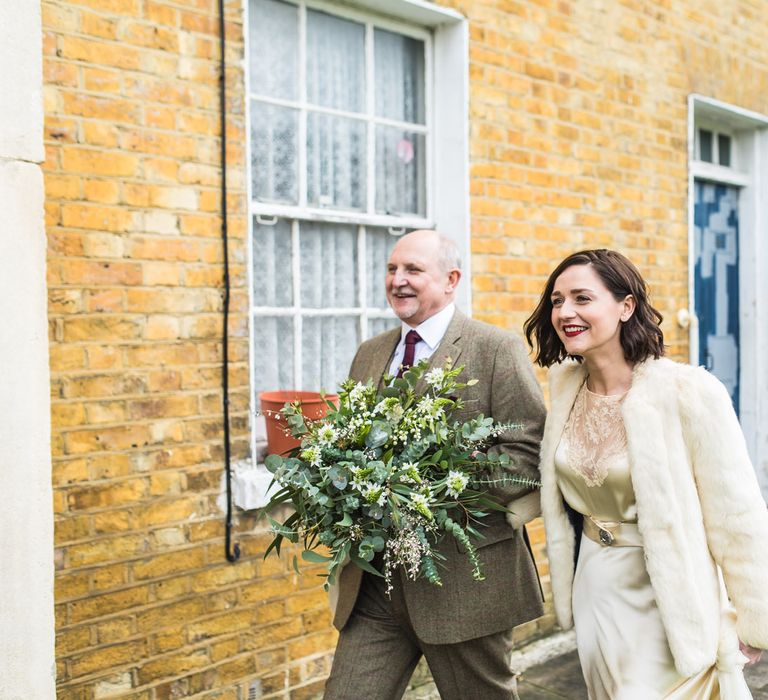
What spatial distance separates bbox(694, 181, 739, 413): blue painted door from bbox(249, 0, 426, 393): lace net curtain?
2.99 m

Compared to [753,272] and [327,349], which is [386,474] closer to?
[327,349]

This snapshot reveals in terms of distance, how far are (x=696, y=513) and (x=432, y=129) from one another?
2970 millimetres

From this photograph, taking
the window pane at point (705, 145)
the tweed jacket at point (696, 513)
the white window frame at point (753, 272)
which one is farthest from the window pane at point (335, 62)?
the white window frame at point (753, 272)

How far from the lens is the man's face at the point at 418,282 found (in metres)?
3.19

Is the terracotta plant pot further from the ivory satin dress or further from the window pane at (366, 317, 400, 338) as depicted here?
the ivory satin dress

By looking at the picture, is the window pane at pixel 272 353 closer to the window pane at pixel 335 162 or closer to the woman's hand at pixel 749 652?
the window pane at pixel 335 162

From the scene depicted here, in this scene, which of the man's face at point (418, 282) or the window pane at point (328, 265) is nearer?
the man's face at point (418, 282)

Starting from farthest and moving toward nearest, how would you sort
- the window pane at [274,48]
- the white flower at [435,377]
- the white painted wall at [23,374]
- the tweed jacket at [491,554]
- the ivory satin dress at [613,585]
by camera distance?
the window pane at [274,48]
the tweed jacket at [491,554]
the white flower at [435,377]
the ivory satin dress at [613,585]
the white painted wall at [23,374]

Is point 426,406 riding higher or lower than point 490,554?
higher

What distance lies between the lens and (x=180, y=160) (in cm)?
364

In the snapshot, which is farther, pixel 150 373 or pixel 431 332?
pixel 150 373

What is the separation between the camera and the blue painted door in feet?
22.5

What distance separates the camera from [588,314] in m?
2.63

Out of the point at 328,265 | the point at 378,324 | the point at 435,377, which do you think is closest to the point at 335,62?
the point at 328,265
